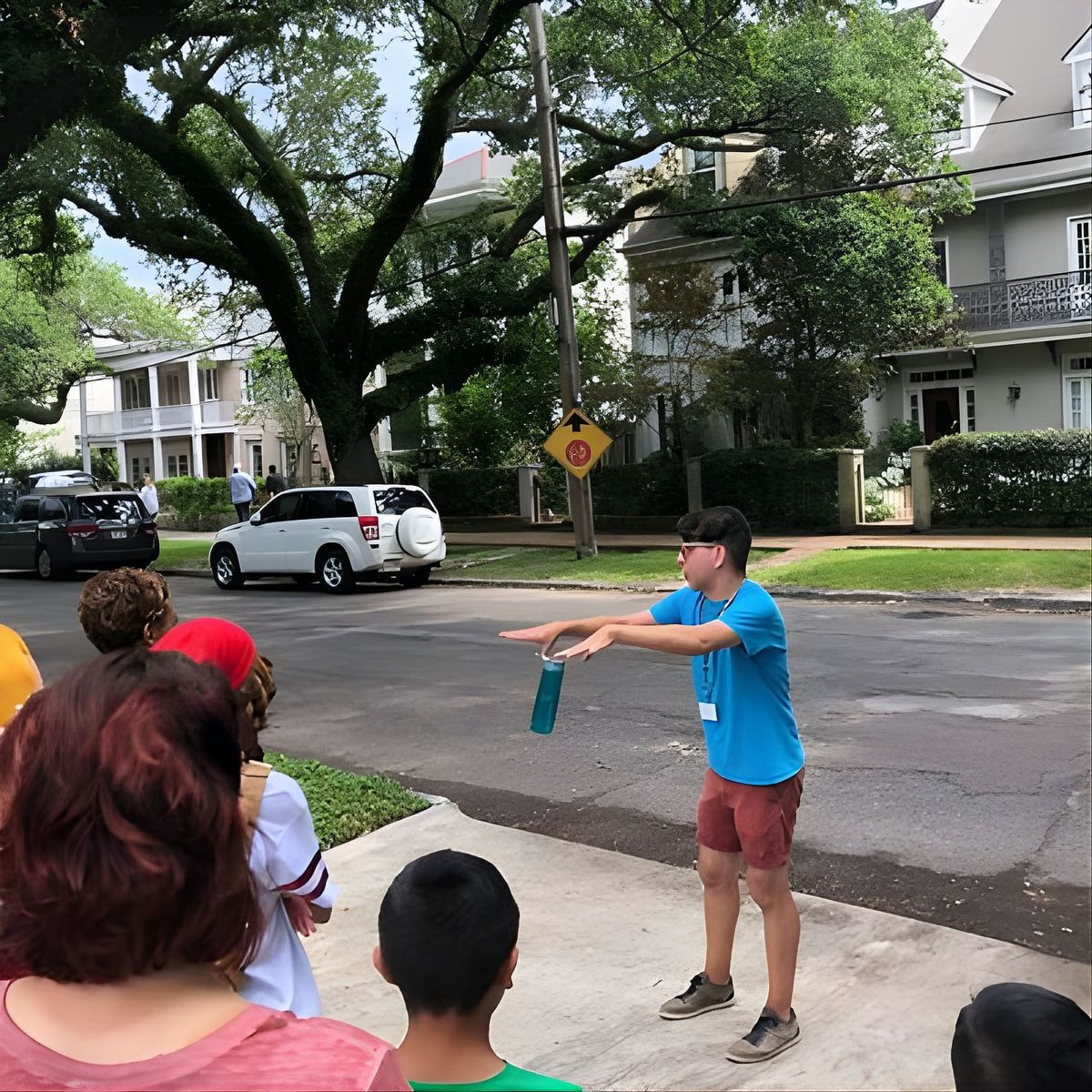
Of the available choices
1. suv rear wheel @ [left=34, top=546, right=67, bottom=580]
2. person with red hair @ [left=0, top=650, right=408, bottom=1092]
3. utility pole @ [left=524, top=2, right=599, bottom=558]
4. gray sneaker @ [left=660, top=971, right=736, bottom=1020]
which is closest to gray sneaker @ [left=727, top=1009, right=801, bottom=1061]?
gray sneaker @ [left=660, top=971, right=736, bottom=1020]

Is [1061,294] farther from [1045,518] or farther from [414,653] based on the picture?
[414,653]

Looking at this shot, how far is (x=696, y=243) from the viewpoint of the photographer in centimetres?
2995

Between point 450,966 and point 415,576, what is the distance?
17826 mm

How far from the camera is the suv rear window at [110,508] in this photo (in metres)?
23.2

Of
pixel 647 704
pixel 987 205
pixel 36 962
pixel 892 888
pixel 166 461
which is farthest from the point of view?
pixel 166 461

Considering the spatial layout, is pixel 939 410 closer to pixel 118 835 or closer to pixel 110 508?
pixel 110 508

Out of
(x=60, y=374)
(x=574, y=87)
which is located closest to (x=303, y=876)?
(x=574, y=87)

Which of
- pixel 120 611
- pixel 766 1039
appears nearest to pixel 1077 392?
pixel 766 1039

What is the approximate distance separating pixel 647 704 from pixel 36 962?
26.7 feet

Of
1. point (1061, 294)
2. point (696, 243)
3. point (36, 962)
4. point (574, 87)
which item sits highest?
point (574, 87)

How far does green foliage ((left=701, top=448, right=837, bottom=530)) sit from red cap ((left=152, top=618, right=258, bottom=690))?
21.5 metres

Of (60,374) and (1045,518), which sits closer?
(1045,518)

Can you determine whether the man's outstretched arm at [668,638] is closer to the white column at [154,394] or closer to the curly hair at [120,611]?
the curly hair at [120,611]

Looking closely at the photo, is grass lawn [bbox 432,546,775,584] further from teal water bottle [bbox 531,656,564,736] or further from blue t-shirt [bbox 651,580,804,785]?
teal water bottle [bbox 531,656,564,736]
